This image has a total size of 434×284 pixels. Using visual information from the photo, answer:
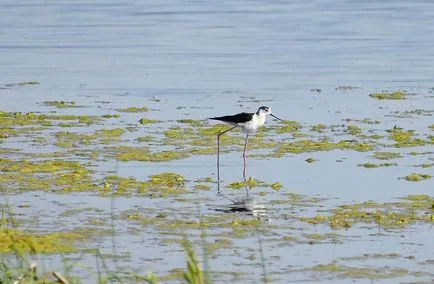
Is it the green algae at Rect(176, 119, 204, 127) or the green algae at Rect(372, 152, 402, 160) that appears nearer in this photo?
the green algae at Rect(372, 152, 402, 160)

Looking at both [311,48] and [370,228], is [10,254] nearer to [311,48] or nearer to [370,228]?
[370,228]

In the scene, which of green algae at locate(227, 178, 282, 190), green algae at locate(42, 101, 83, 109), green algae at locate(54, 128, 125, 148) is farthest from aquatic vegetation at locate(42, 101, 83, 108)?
green algae at locate(227, 178, 282, 190)

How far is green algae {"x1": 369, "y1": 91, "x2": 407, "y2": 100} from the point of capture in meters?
19.8

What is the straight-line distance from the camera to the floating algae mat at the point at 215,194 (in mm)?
10148

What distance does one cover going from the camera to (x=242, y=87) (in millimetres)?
21469

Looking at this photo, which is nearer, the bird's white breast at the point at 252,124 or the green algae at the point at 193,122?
the bird's white breast at the point at 252,124

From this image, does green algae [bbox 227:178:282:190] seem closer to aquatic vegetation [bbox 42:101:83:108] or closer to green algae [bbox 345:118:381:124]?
green algae [bbox 345:118:381:124]

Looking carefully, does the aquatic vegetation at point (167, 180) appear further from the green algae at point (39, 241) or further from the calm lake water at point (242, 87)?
the green algae at point (39, 241)

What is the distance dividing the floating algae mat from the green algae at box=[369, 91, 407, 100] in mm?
958

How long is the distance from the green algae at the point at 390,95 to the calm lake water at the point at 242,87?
0.71ft

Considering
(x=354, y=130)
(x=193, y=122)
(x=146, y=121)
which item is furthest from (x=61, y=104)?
(x=354, y=130)

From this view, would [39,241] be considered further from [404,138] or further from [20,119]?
[20,119]

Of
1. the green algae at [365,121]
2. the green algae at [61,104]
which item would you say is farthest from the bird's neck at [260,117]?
the green algae at [61,104]

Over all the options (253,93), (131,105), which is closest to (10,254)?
(131,105)
